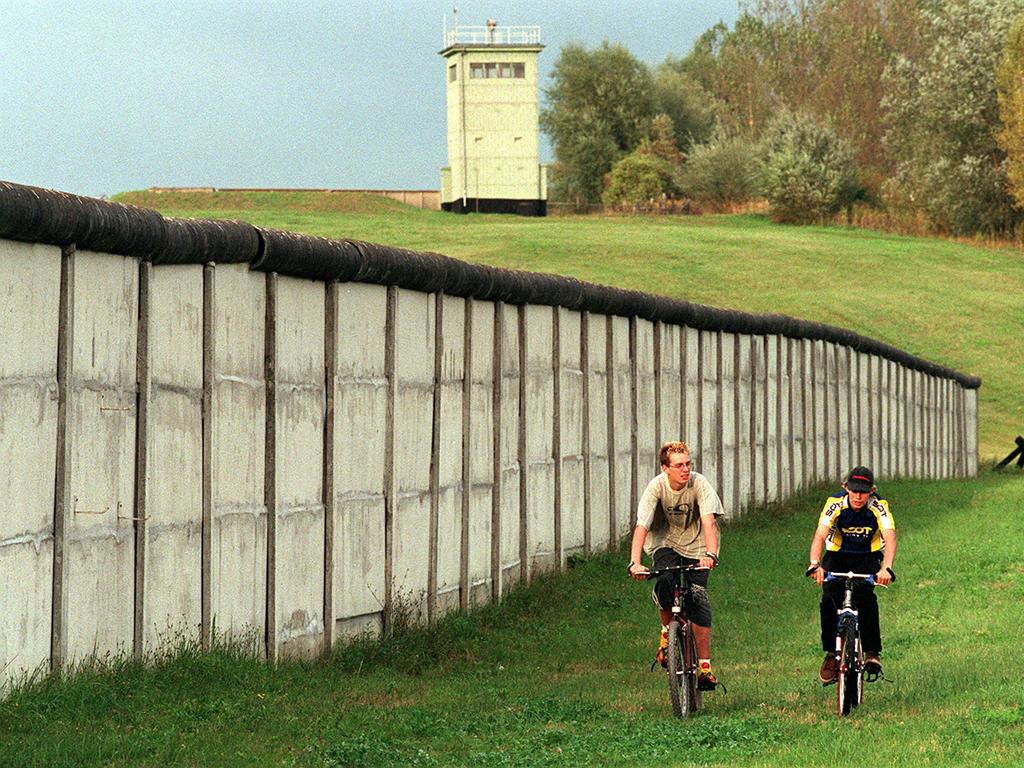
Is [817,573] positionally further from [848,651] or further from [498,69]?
[498,69]

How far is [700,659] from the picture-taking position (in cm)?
1164

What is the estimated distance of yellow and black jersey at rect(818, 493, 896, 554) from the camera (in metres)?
11.7

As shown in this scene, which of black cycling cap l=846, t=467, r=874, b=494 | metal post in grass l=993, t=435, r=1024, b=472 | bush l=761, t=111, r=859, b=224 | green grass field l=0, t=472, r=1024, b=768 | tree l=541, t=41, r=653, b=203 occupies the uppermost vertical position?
tree l=541, t=41, r=653, b=203

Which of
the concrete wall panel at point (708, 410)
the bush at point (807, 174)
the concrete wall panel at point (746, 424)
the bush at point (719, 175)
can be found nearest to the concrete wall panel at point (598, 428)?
the concrete wall panel at point (708, 410)

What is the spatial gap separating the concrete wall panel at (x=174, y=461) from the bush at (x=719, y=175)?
8312 cm

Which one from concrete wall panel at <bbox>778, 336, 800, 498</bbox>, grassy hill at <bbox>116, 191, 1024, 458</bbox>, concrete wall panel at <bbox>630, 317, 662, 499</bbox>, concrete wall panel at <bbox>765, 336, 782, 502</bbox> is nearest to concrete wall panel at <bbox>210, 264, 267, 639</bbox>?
concrete wall panel at <bbox>630, 317, 662, 499</bbox>

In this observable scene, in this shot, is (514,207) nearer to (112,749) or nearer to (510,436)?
(510,436)

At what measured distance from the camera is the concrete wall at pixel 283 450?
9.79m

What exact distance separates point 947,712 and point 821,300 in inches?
1806

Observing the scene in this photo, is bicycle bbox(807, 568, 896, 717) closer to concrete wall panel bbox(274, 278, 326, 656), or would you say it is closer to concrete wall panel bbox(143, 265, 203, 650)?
concrete wall panel bbox(274, 278, 326, 656)

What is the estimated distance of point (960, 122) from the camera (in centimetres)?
7612

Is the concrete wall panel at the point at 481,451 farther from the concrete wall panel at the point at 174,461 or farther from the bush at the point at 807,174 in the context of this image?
the bush at the point at 807,174

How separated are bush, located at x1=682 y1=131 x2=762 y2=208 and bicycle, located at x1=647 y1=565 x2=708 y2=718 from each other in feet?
272

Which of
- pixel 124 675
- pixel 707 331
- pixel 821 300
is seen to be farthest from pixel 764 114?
pixel 124 675
